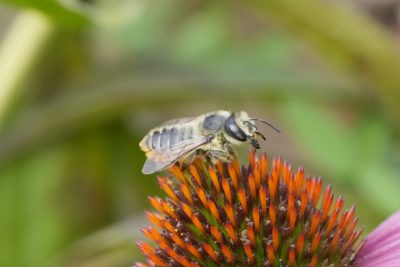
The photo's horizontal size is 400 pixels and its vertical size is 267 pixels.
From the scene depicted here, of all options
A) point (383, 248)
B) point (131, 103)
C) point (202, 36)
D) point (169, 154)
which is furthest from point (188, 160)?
point (202, 36)

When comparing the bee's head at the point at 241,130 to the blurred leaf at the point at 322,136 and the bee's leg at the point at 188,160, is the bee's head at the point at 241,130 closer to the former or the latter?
the bee's leg at the point at 188,160

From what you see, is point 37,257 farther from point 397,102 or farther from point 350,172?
point 397,102

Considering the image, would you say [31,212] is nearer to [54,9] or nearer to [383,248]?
[54,9]

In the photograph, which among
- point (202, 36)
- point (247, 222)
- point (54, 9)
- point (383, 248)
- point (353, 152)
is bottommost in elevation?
point (383, 248)

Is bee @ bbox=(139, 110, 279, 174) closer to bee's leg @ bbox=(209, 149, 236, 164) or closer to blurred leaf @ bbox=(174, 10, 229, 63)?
bee's leg @ bbox=(209, 149, 236, 164)

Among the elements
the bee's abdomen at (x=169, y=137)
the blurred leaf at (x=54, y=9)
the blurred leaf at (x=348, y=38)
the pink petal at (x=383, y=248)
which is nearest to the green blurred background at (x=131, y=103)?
the blurred leaf at (x=348, y=38)

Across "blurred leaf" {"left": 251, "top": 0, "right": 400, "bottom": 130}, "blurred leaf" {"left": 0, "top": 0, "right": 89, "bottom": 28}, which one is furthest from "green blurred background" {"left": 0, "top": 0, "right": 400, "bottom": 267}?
"blurred leaf" {"left": 0, "top": 0, "right": 89, "bottom": 28}
